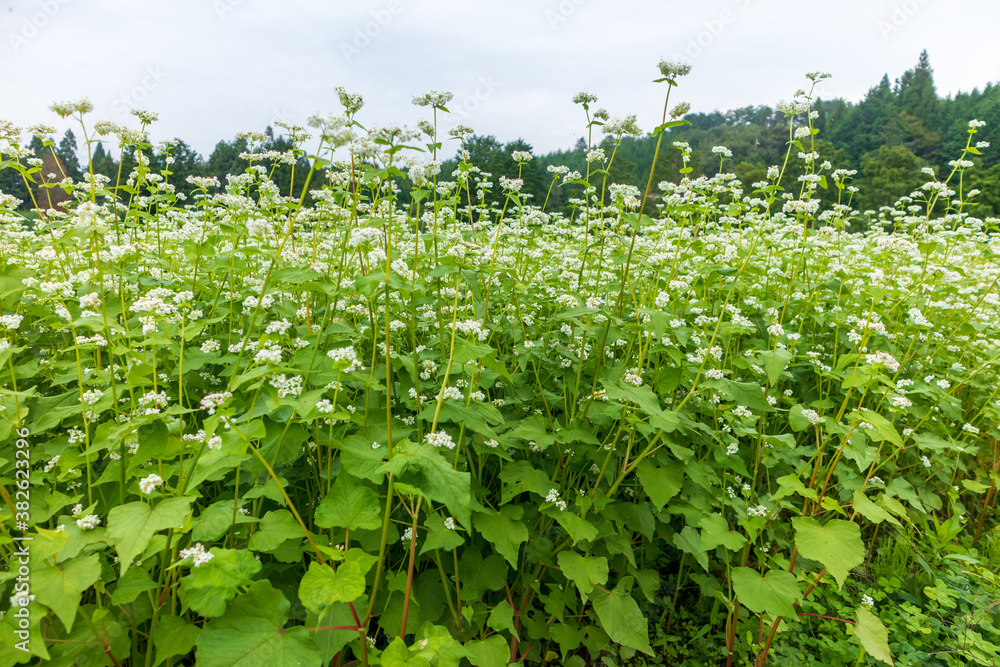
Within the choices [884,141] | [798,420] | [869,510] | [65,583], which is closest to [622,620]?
[869,510]

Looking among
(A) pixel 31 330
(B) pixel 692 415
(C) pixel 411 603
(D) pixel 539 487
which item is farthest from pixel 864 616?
(A) pixel 31 330

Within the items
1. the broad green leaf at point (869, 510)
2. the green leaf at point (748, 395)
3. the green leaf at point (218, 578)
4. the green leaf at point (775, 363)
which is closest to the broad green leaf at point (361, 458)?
the green leaf at point (218, 578)

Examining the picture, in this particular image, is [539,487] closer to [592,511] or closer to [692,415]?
[592,511]

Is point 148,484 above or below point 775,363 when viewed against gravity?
below

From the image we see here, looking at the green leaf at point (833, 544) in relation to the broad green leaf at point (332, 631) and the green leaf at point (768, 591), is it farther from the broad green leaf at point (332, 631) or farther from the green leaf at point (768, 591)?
the broad green leaf at point (332, 631)

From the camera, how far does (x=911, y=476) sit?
4199 millimetres

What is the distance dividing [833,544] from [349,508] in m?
2.19

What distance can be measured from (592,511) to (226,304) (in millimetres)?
2943

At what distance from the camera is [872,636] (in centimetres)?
237

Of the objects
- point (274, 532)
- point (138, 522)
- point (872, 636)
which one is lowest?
point (872, 636)

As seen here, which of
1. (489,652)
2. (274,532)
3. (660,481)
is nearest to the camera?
(274,532)

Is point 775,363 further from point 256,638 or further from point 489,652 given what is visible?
point 256,638

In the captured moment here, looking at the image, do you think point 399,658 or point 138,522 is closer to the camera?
point 138,522

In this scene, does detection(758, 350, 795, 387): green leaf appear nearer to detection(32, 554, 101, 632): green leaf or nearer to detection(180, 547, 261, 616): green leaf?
detection(180, 547, 261, 616): green leaf
